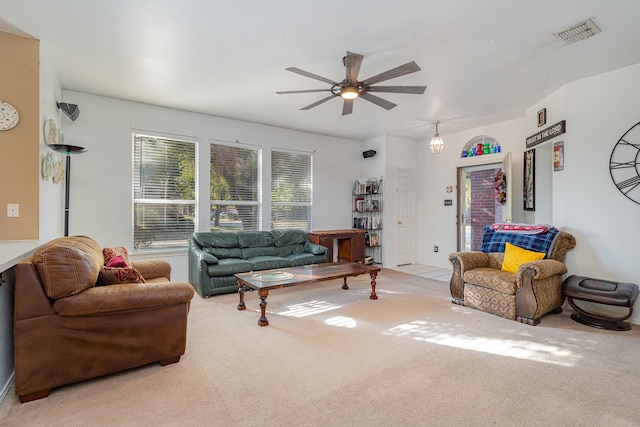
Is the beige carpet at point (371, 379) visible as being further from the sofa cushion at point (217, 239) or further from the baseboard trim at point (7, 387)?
the sofa cushion at point (217, 239)

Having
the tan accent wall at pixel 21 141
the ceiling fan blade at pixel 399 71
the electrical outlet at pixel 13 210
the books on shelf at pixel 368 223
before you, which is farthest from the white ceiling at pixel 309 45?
the books on shelf at pixel 368 223

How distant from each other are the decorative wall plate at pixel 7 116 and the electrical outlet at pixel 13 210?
70 cm

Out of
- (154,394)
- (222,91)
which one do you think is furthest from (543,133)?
(154,394)

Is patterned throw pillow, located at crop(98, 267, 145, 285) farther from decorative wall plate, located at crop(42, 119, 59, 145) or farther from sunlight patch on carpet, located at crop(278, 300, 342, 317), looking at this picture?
decorative wall plate, located at crop(42, 119, 59, 145)

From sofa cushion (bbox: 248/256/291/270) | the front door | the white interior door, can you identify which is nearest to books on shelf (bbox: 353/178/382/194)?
the white interior door

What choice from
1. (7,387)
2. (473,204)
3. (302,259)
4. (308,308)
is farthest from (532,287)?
(7,387)

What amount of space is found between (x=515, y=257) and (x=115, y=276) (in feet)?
13.5

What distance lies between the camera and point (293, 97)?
4117 millimetres

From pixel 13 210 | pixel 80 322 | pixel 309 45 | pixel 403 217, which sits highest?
pixel 309 45

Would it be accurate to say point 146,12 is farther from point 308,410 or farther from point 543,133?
point 543,133

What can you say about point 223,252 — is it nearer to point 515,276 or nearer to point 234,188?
point 234,188

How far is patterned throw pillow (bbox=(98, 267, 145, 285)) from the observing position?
226cm

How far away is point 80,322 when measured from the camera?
6.41 ft

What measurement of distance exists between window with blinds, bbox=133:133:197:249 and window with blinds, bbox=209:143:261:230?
0.34 meters
